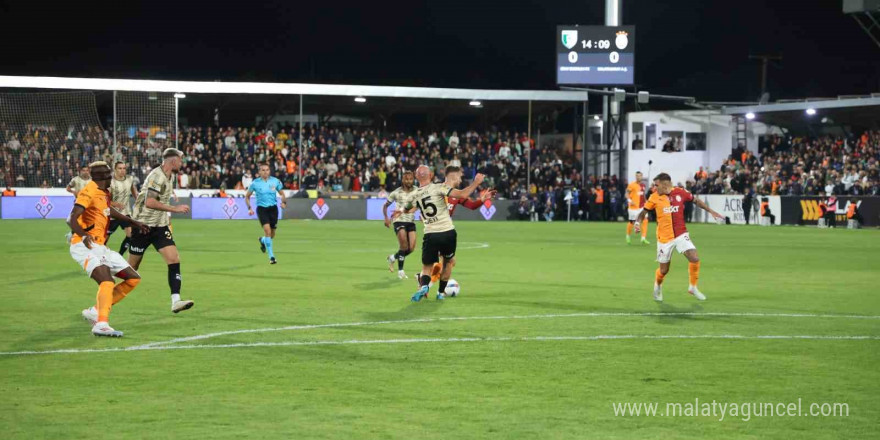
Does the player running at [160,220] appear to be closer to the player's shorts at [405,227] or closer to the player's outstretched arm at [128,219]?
the player's outstretched arm at [128,219]

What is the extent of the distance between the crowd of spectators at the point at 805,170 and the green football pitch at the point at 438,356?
28685 mm

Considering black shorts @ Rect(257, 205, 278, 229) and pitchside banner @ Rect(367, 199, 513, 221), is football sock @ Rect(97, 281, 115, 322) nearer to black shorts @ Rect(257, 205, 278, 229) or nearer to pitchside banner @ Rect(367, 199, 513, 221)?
black shorts @ Rect(257, 205, 278, 229)

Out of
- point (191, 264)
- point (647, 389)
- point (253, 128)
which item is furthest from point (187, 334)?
point (253, 128)

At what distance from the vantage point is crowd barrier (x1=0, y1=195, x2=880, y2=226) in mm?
46375

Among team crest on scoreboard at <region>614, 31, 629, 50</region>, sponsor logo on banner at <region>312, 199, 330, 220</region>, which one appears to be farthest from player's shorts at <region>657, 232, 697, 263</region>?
team crest on scoreboard at <region>614, 31, 629, 50</region>

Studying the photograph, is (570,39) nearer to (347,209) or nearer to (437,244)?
(347,209)

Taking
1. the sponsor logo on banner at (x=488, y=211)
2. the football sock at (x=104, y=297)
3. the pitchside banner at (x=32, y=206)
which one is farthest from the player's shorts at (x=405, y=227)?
the sponsor logo on banner at (x=488, y=211)

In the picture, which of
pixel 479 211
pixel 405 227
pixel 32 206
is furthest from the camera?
pixel 479 211

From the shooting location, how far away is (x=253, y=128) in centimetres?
6159

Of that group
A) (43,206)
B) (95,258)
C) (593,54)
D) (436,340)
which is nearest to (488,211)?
(593,54)

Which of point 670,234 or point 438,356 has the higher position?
point 670,234

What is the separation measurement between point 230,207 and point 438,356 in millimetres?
41340

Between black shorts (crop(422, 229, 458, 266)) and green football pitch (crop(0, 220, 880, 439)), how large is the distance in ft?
2.59

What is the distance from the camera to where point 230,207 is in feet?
164
